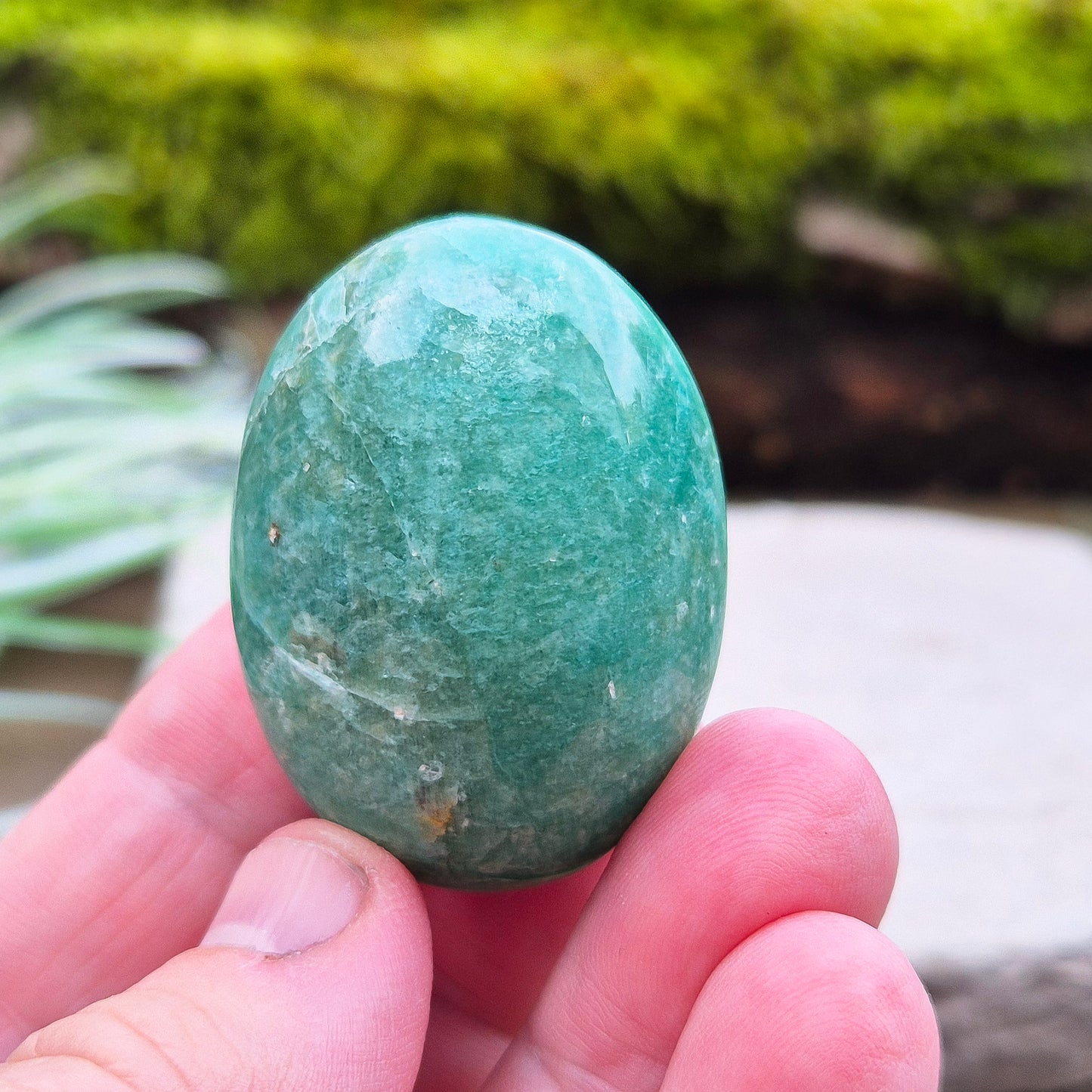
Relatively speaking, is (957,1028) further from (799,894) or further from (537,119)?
(537,119)

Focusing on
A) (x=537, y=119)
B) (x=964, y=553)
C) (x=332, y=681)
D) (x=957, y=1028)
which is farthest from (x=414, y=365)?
(x=537, y=119)

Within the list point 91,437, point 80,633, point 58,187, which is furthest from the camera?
point 58,187

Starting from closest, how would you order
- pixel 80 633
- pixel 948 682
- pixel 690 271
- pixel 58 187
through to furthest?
pixel 80 633, pixel 948 682, pixel 58 187, pixel 690 271

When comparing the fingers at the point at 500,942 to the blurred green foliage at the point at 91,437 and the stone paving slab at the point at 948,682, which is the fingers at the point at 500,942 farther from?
the blurred green foliage at the point at 91,437

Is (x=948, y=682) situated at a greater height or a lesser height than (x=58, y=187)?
lesser

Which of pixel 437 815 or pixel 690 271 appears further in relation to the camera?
pixel 690 271

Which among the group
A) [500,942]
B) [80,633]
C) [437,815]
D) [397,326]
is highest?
[397,326]

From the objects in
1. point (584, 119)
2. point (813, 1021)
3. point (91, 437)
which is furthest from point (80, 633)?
point (584, 119)

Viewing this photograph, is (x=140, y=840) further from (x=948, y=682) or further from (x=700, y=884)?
(x=948, y=682)
